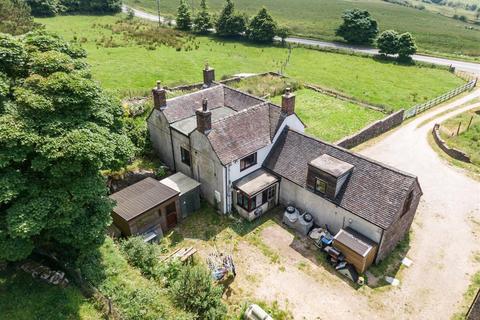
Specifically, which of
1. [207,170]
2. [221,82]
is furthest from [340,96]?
[207,170]

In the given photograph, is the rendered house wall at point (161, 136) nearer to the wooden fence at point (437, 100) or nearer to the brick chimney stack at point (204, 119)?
the brick chimney stack at point (204, 119)

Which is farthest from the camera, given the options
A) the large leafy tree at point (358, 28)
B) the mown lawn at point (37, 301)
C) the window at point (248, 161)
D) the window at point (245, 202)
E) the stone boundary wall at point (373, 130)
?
the large leafy tree at point (358, 28)

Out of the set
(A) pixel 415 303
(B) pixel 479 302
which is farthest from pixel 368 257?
(B) pixel 479 302

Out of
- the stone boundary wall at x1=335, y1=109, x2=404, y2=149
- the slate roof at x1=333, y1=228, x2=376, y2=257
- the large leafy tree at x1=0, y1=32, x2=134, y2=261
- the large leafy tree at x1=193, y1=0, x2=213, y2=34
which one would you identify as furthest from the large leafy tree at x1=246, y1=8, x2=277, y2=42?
the large leafy tree at x1=0, y1=32, x2=134, y2=261

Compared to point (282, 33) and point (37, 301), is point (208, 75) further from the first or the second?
point (282, 33)

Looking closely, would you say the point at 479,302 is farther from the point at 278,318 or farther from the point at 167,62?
the point at 167,62

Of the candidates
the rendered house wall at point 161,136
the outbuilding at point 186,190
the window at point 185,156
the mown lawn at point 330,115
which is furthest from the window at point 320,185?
the mown lawn at point 330,115
